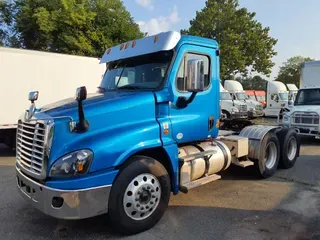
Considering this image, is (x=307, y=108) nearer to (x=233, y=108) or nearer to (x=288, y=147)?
(x=288, y=147)

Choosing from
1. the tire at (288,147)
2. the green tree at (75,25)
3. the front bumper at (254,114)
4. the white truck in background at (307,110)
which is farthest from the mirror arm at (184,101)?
the green tree at (75,25)

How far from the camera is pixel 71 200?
325 cm

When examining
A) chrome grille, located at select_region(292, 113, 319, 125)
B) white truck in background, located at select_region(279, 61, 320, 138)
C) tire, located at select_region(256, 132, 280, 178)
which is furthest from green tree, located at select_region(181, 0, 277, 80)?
tire, located at select_region(256, 132, 280, 178)

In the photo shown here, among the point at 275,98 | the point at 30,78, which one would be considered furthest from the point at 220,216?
the point at 275,98

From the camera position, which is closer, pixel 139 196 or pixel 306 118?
pixel 139 196

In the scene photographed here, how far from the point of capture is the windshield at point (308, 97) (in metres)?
11.4

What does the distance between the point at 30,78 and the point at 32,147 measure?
6126 millimetres

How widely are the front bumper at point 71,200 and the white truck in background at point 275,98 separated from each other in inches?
845

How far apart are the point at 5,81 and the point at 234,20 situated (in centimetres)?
2909

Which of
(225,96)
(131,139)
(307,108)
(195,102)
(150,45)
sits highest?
(150,45)

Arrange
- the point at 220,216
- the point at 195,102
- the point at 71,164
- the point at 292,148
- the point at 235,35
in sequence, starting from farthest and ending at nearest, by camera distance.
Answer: the point at 235,35
the point at 292,148
the point at 195,102
the point at 220,216
the point at 71,164

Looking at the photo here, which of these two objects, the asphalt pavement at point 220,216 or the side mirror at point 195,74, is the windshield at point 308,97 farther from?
the side mirror at point 195,74

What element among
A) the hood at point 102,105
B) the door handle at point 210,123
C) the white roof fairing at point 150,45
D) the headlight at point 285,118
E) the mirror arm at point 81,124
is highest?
the white roof fairing at point 150,45

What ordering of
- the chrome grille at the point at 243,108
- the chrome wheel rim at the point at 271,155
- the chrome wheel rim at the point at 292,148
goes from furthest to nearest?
the chrome grille at the point at 243,108 < the chrome wheel rim at the point at 292,148 < the chrome wheel rim at the point at 271,155
